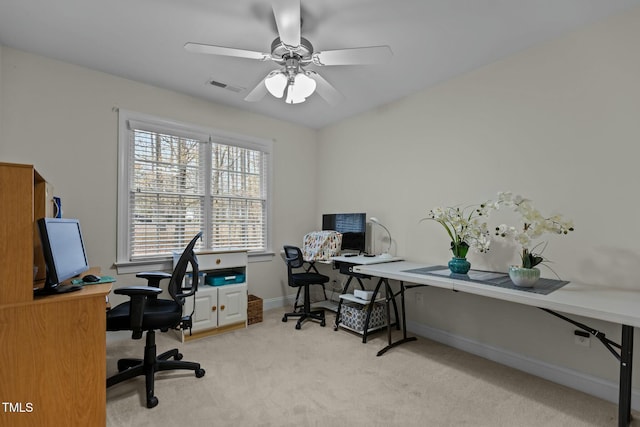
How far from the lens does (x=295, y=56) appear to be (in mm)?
2150

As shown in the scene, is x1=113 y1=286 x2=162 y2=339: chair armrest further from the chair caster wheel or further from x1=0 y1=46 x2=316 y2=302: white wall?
x1=0 y1=46 x2=316 y2=302: white wall

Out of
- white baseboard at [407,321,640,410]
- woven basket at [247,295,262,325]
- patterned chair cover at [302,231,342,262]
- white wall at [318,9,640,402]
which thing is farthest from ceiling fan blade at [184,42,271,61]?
white baseboard at [407,321,640,410]

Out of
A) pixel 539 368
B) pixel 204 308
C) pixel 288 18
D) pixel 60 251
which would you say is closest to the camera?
pixel 288 18

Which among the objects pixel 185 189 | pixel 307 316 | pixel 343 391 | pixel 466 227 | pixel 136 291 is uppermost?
pixel 185 189

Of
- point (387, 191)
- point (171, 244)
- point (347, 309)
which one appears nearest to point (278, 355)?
point (347, 309)

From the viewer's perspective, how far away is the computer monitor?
1519 millimetres

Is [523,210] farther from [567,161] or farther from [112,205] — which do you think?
[112,205]

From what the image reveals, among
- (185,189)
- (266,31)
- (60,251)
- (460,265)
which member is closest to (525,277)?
(460,265)

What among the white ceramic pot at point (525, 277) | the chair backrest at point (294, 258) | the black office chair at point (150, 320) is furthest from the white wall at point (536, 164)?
the black office chair at point (150, 320)

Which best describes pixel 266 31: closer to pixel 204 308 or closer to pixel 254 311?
pixel 204 308

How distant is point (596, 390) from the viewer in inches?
82.0

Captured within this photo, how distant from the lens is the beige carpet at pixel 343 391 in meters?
1.83

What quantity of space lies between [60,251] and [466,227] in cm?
292

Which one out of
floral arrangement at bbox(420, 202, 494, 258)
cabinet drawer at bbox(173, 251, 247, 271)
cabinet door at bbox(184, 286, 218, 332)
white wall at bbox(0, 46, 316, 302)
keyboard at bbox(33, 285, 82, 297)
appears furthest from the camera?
cabinet drawer at bbox(173, 251, 247, 271)
